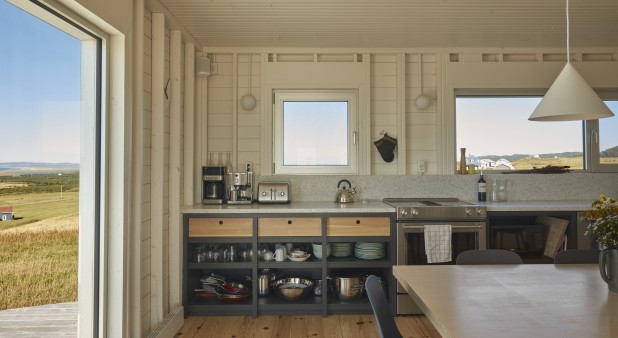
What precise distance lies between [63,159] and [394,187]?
301 cm

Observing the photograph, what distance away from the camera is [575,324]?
1348 mm

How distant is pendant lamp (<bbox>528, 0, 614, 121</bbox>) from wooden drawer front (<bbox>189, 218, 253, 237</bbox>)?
240 cm

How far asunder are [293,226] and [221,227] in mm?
623

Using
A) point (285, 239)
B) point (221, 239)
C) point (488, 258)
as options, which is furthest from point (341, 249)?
point (488, 258)

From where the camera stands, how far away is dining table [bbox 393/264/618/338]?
1317 mm

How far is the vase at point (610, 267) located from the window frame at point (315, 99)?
268 cm

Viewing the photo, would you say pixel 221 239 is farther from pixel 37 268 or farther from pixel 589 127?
pixel 589 127

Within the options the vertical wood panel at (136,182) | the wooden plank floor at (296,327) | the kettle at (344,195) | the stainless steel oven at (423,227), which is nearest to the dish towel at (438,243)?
the stainless steel oven at (423,227)

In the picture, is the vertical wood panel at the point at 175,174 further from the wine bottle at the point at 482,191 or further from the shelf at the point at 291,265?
the wine bottle at the point at 482,191

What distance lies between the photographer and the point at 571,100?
1.97 metres

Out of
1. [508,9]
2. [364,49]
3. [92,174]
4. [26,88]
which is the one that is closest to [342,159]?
[364,49]

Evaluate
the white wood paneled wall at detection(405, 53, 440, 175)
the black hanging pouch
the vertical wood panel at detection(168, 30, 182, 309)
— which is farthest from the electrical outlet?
the vertical wood panel at detection(168, 30, 182, 309)

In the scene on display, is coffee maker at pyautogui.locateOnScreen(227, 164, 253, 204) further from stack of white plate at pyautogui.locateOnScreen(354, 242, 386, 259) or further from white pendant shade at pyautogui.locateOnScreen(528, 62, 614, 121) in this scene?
white pendant shade at pyautogui.locateOnScreen(528, 62, 614, 121)

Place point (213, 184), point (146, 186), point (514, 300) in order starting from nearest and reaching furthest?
point (514, 300) → point (146, 186) → point (213, 184)
